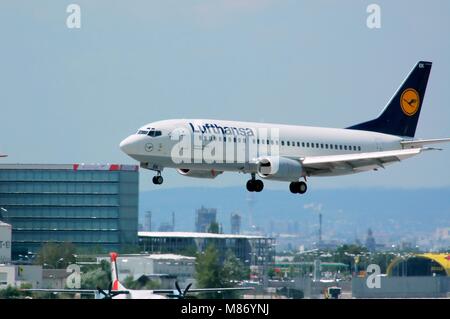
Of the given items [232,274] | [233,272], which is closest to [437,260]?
[233,272]

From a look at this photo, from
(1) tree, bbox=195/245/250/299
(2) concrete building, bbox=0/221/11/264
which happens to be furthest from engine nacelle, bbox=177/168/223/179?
(2) concrete building, bbox=0/221/11/264

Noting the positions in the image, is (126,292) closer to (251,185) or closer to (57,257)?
(251,185)

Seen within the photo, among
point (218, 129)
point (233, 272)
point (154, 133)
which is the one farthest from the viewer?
point (233, 272)

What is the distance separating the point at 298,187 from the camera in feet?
283

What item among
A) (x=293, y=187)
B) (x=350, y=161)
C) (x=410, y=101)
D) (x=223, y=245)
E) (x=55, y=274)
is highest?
(x=410, y=101)

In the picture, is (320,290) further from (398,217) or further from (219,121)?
(398,217)

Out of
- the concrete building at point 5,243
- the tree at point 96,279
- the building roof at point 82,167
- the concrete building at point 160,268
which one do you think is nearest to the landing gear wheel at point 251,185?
the concrete building at point 160,268

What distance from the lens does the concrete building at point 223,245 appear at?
4203 inches

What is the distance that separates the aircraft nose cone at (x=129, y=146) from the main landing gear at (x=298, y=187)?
13.0 metres

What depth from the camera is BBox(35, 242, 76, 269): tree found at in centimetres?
8912

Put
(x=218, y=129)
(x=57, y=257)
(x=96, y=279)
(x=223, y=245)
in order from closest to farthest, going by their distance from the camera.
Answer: (x=96, y=279) < (x=218, y=129) < (x=57, y=257) < (x=223, y=245)

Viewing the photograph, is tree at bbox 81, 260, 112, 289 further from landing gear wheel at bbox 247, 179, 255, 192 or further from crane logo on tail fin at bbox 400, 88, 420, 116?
crane logo on tail fin at bbox 400, 88, 420, 116

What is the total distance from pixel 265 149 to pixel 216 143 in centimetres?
499

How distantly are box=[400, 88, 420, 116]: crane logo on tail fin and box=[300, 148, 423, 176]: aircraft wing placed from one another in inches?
565
